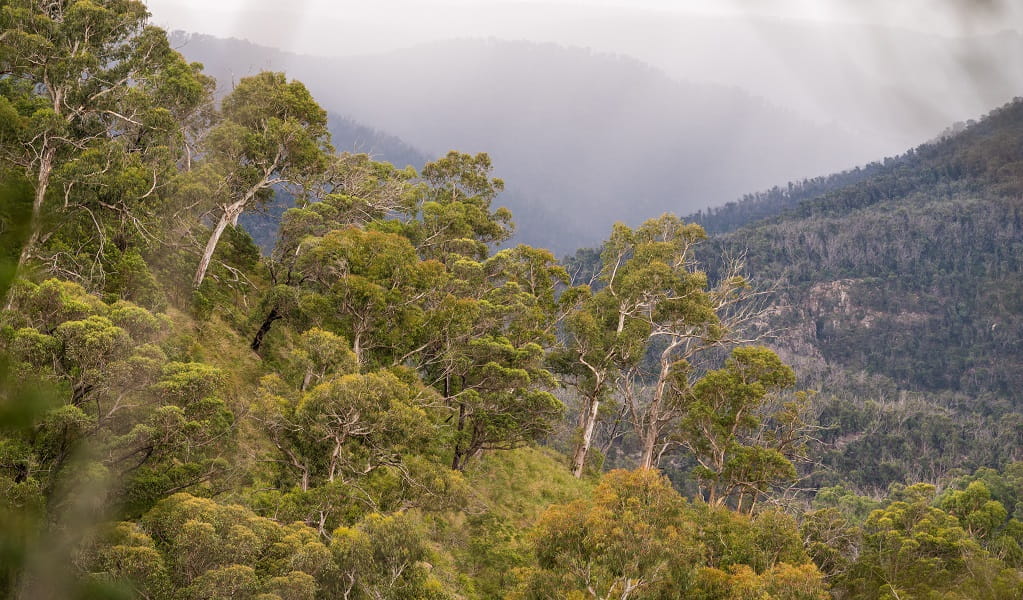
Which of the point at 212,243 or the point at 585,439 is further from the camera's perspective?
the point at 585,439

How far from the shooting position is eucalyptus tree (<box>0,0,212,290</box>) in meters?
19.6

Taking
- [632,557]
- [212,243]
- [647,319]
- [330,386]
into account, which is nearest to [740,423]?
[647,319]

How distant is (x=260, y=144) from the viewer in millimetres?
27328

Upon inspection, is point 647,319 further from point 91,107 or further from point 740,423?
point 91,107

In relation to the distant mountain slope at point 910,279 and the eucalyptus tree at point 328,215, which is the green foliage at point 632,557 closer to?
the eucalyptus tree at point 328,215

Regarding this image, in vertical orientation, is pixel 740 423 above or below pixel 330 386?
below

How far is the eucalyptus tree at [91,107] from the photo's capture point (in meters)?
19.6

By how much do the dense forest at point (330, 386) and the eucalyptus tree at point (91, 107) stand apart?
0.32 ft

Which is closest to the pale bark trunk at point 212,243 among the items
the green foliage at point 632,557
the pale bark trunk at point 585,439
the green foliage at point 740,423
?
the green foliage at point 632,557

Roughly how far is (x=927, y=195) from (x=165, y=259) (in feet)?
544

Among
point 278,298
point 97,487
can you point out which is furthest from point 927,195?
point 97,487

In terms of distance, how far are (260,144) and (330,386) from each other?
44.5 ft

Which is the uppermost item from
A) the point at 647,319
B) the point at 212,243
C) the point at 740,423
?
the point at 647,319

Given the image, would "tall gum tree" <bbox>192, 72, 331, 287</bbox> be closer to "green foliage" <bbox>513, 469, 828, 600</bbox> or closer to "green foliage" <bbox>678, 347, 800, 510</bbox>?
"green foliage" <bbox>513, 469, 828, 600</bbox>
